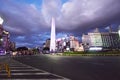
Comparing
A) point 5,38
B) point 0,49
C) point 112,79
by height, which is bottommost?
point 112,79

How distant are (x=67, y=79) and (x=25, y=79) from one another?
7.60 feet

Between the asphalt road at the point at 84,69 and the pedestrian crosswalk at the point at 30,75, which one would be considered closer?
the pedestrian crosswalk at the point at 30,75

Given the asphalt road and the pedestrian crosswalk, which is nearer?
the pedestrian crosswalk

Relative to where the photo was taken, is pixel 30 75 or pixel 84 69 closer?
pixel 30 75

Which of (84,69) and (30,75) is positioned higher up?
(84,69)

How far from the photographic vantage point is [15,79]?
12.5 meters

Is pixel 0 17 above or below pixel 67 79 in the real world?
above

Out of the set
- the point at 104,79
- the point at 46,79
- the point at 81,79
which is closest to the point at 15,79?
the point at 46,79

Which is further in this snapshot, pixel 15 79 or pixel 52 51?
pixel 52 51

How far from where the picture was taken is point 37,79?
41.2 ft

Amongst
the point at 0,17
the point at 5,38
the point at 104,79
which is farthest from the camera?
the point at 5,38

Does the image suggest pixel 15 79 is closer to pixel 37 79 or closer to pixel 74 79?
pixel 37 79

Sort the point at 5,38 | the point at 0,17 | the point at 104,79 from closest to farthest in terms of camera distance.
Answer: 1. the point at 104,79
2. the point at 0,17
3. the point at 5,38

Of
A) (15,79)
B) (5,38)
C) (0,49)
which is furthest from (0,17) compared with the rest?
(15,79)
